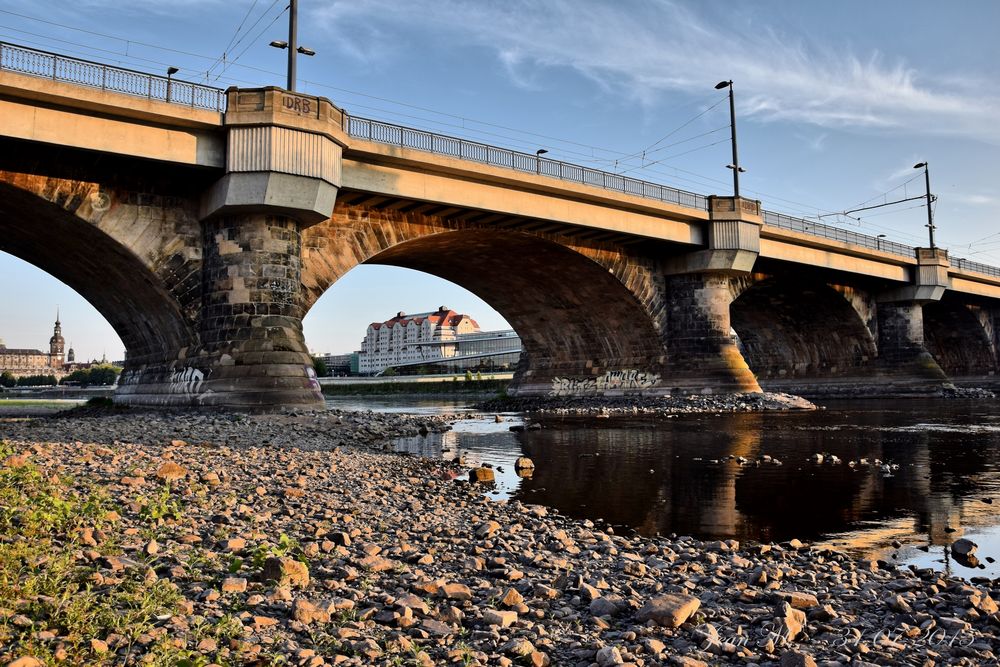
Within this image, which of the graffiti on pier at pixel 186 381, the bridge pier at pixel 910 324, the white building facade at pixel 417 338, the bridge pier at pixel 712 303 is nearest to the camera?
the graffiti on pier at pixel 186 381

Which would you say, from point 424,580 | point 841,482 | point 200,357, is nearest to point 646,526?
point 424,580

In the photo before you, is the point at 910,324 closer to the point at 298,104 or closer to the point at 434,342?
the point at 298,104

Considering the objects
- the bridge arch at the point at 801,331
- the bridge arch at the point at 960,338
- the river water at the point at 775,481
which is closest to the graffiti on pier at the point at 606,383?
the bridge arch at the point at 801,331

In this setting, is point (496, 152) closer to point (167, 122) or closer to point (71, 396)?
point (167, 122)

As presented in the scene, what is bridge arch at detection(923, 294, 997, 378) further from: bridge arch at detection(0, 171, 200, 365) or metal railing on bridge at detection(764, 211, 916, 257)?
bridge arch at detection(0, 171, 200, 365)

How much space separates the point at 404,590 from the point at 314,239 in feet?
75.8

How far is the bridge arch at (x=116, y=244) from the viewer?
21844 mm

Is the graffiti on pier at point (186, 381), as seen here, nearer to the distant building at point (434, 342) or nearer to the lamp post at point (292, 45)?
the lamp post at point (292, 45)

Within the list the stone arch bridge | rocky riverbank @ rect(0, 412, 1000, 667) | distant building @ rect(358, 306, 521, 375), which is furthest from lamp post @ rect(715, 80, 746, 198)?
distant building @ rect(358, 306, 521, 375)

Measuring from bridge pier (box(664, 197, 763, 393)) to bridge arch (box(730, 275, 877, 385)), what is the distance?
34.0 ft

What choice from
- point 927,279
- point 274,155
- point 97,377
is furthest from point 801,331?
point 97,377

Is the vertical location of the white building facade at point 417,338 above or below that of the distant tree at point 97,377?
above

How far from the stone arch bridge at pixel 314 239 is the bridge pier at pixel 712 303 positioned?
0.10 m

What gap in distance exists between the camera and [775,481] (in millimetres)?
12734
